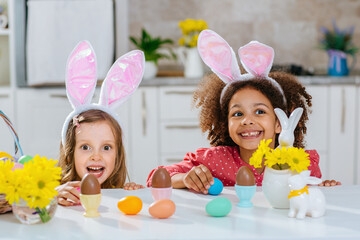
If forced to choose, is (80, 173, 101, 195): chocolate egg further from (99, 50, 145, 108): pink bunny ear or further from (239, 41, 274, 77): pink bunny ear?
(239, 41, 274, 77): pink bunny ear

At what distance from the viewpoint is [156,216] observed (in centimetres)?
96

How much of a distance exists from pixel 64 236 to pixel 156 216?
0.62 feet

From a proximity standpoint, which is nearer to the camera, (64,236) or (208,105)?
(64,236)

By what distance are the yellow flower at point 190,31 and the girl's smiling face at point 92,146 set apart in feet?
6.91

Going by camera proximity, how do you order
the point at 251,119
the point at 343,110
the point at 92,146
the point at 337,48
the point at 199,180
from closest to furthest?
the point at 199,180
the point at 92,146
the point at 251,119
the point at 343,110
the point at 337,48

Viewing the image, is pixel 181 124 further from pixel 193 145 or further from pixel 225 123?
pixel 225 123

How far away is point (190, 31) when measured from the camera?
354 centimetres

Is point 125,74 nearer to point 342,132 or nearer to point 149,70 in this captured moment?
→ point 149,70

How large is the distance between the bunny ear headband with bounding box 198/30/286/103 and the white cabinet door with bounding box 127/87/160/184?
1757mm

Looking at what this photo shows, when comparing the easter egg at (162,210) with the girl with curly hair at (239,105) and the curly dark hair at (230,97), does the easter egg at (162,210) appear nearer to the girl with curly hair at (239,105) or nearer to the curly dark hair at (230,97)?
the girl with curly hair at (239,105)

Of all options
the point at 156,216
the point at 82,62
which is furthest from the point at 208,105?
the point at 156,216

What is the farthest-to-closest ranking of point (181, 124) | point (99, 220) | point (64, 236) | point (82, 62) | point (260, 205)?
point (181, 124) < point (82, 62) < point (260, 205) < point (99, 220) < point (64, 236)

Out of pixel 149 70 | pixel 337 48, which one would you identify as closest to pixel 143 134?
pixel 149 70

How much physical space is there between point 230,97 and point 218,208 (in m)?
0.75
